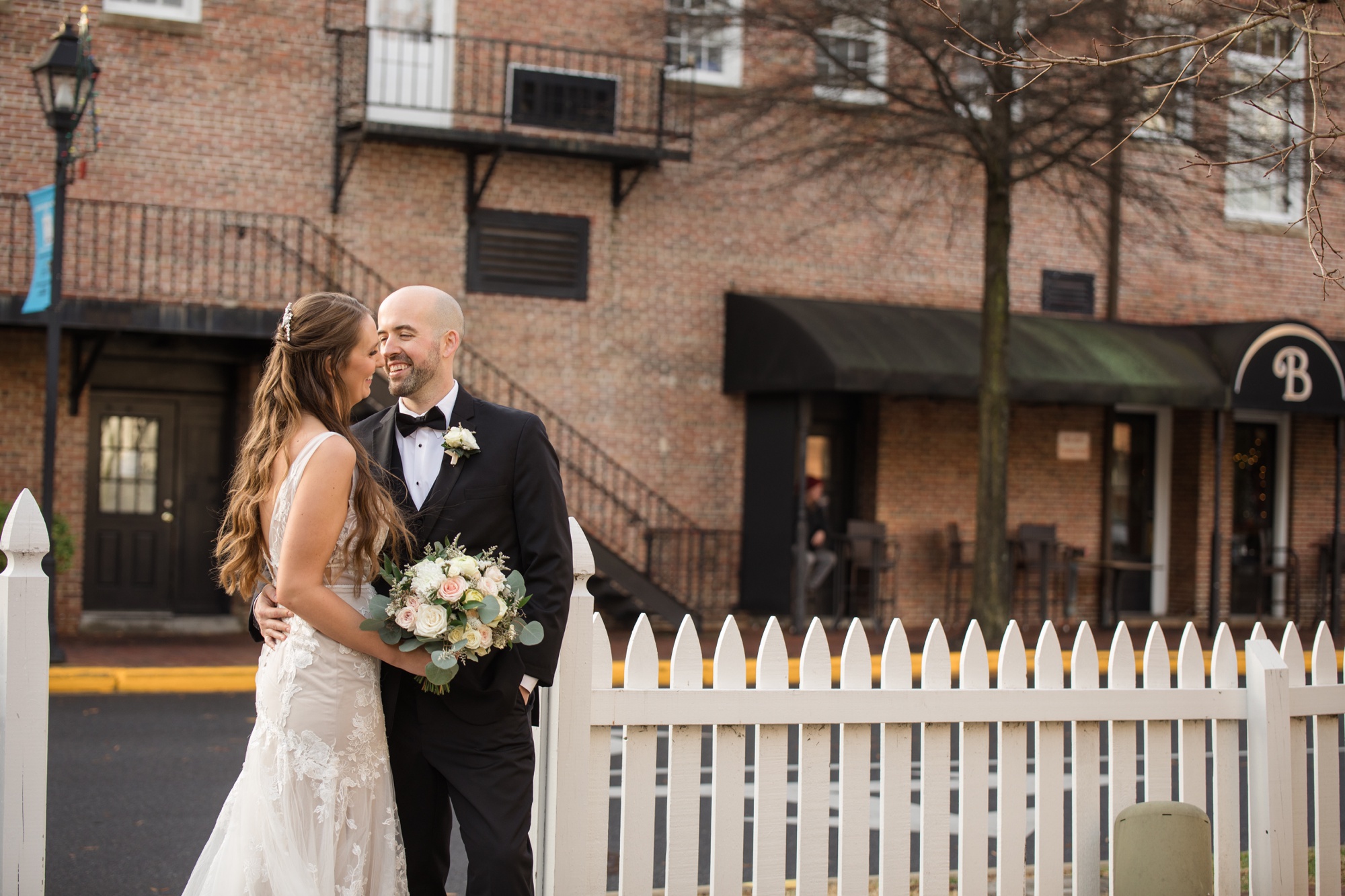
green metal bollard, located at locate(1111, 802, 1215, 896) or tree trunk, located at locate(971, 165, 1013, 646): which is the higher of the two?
tree trunk, located at locate(971, 165, 1013, 646)

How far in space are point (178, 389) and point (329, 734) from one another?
38.1 ft

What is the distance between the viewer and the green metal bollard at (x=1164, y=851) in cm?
425

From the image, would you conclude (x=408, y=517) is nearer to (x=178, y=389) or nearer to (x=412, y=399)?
(x=412, y=399)

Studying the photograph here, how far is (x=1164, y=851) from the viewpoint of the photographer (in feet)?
14.0

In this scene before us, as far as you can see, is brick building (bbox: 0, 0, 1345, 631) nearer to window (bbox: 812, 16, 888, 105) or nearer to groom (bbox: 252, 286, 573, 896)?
window (bbox: 812, 16, 888, 105)

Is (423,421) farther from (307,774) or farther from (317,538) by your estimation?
(307,774)

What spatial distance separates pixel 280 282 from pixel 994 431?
729 centimetres

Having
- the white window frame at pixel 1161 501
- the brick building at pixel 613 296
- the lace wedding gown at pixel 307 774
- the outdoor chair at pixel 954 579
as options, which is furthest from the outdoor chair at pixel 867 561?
the lace wedding gown at pixel 307 774

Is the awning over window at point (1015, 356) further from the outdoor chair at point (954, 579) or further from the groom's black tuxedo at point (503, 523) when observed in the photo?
the groom's black tuxedo at point (503, 523)

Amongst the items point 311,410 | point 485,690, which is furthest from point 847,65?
point 485,690

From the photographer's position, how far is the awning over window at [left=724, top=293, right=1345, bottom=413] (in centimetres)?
1402

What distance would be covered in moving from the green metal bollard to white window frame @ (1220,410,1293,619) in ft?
50.6

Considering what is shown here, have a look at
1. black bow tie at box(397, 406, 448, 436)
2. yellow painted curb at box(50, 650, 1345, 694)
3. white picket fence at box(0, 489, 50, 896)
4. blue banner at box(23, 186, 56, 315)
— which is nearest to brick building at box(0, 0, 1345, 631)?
blue banner at box(23, 186, 56, 315)

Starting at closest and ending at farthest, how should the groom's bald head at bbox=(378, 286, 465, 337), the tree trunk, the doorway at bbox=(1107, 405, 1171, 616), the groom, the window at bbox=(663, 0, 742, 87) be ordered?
the groom → the groom's bald head at bbox=(378, 286, 465, 337) → the tree trunk → the window at bbox=(663, 0, 742, 87) → the doorway at bbox=(1107, 405, 1171, 616)
